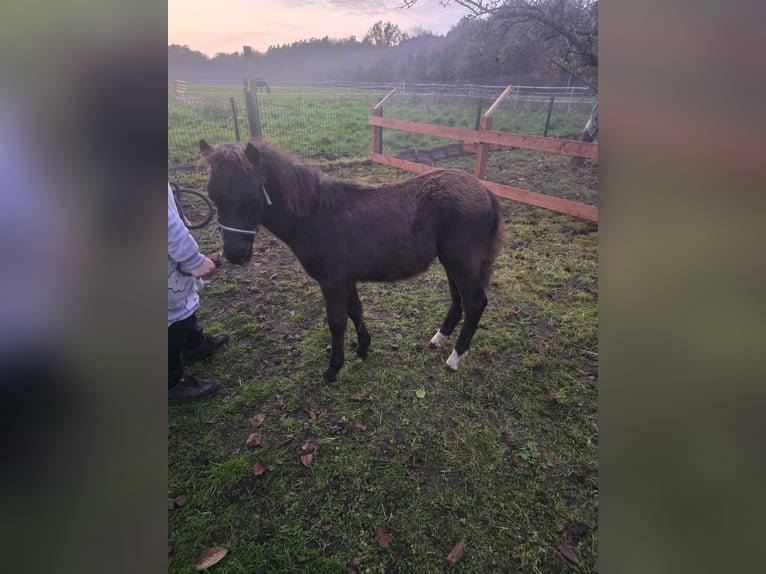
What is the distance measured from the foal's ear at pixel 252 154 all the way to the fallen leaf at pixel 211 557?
2436mm

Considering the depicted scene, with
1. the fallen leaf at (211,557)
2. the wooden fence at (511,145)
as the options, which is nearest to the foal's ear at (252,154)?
the fallen leaf at (211,557)

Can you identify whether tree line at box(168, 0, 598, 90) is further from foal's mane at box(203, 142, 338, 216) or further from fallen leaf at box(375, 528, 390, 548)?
fallen leaf at box(375, 528, 390, 548)

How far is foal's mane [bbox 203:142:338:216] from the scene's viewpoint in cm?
243

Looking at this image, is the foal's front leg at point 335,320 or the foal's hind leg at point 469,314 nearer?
the foal's front leg at point 335,320

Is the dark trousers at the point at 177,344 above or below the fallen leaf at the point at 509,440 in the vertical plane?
above

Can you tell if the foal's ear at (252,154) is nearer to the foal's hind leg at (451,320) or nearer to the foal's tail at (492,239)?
the foal's tail at (492,239)

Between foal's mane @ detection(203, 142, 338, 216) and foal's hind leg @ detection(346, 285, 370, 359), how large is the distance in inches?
35.6

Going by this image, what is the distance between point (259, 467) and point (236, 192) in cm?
193

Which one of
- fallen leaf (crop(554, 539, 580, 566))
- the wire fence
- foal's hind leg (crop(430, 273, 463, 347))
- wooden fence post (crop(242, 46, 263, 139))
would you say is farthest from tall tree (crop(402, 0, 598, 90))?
fallen leaf (crop(554, 539, 580, 566))

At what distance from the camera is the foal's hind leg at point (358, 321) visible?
10.9 ft
